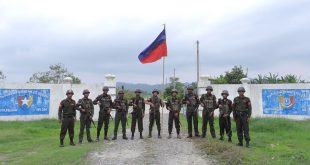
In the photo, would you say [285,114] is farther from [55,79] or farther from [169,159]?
[55,79]

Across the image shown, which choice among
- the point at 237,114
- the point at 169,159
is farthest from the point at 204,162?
the point at 237,114

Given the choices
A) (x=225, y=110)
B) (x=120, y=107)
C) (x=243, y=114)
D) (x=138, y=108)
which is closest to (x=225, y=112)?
(x=225, y=110)

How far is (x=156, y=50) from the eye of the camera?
12789 mm

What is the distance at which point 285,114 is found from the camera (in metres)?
16.9

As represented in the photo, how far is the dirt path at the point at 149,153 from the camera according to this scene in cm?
778

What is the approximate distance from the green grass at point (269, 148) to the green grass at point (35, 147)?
3.28 meters

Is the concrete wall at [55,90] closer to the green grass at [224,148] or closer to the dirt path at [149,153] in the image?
the green grass at [224,148]

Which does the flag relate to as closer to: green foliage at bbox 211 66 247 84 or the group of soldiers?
the group of soldiers

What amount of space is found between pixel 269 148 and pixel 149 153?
354 centimetres

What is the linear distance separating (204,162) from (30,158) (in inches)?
174

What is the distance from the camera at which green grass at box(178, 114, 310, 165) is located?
7945 mm

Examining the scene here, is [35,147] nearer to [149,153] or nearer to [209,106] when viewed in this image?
[149,153]

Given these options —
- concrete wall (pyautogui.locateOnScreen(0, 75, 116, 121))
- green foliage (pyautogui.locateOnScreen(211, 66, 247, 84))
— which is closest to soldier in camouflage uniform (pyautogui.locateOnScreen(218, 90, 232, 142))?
concrete wall (pyautogui.locateOnScreen(0, 75, 116, 121))

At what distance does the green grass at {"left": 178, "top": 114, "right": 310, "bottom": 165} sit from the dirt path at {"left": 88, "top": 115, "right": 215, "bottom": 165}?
17.3 inches
